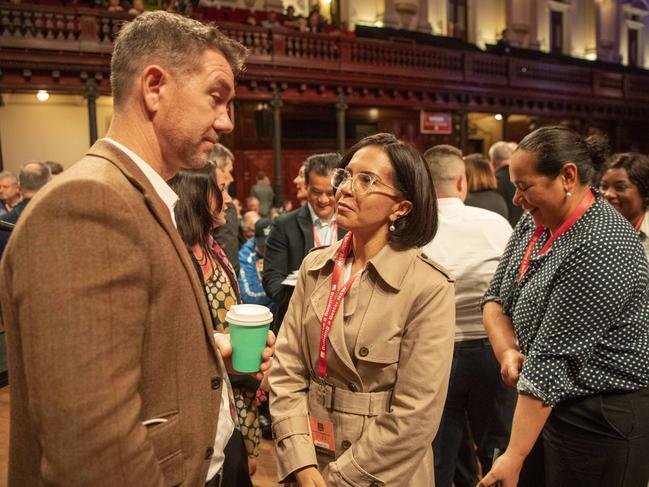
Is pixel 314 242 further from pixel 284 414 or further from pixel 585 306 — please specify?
pixel 585 306

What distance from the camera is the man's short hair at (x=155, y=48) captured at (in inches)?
42.7

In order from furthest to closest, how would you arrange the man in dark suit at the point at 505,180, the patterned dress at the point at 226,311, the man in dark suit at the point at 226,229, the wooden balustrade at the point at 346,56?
the wooden balustrade at the point at 346,56
the man in dark suit at the point at 505,180
the man in dark suit at the point at 226,229
the patterned dress at the point at 226,311

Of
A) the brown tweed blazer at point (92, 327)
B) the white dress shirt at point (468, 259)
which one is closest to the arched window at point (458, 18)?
the white dress shirt at point (468, 259)

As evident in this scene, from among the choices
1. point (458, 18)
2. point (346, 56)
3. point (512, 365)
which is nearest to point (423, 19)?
point (458, 18)

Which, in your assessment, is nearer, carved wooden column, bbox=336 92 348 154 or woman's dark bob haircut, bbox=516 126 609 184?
woman's dark bob haircut, bbox=516 126 609 184

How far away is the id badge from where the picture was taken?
→ 1.54 m

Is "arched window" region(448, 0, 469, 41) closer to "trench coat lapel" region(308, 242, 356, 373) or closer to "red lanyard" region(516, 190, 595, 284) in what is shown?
"red lanyard" region(516, 190, 595, 284)

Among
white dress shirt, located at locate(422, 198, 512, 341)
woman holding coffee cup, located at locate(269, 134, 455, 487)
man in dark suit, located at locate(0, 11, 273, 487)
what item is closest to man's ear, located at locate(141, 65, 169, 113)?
man in dark suit, located at locate(0, 11, 273, 487)

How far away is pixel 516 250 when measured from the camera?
1.89m

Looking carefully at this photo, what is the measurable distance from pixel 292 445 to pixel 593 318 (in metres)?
0.91

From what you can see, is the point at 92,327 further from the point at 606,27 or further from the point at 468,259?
the point at 606,27

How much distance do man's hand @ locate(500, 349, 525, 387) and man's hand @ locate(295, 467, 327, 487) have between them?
0.67m

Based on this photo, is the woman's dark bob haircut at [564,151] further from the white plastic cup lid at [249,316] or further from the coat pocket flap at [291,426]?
the coat pocket flap at [291,426]

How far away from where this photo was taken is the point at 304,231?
120 inches
